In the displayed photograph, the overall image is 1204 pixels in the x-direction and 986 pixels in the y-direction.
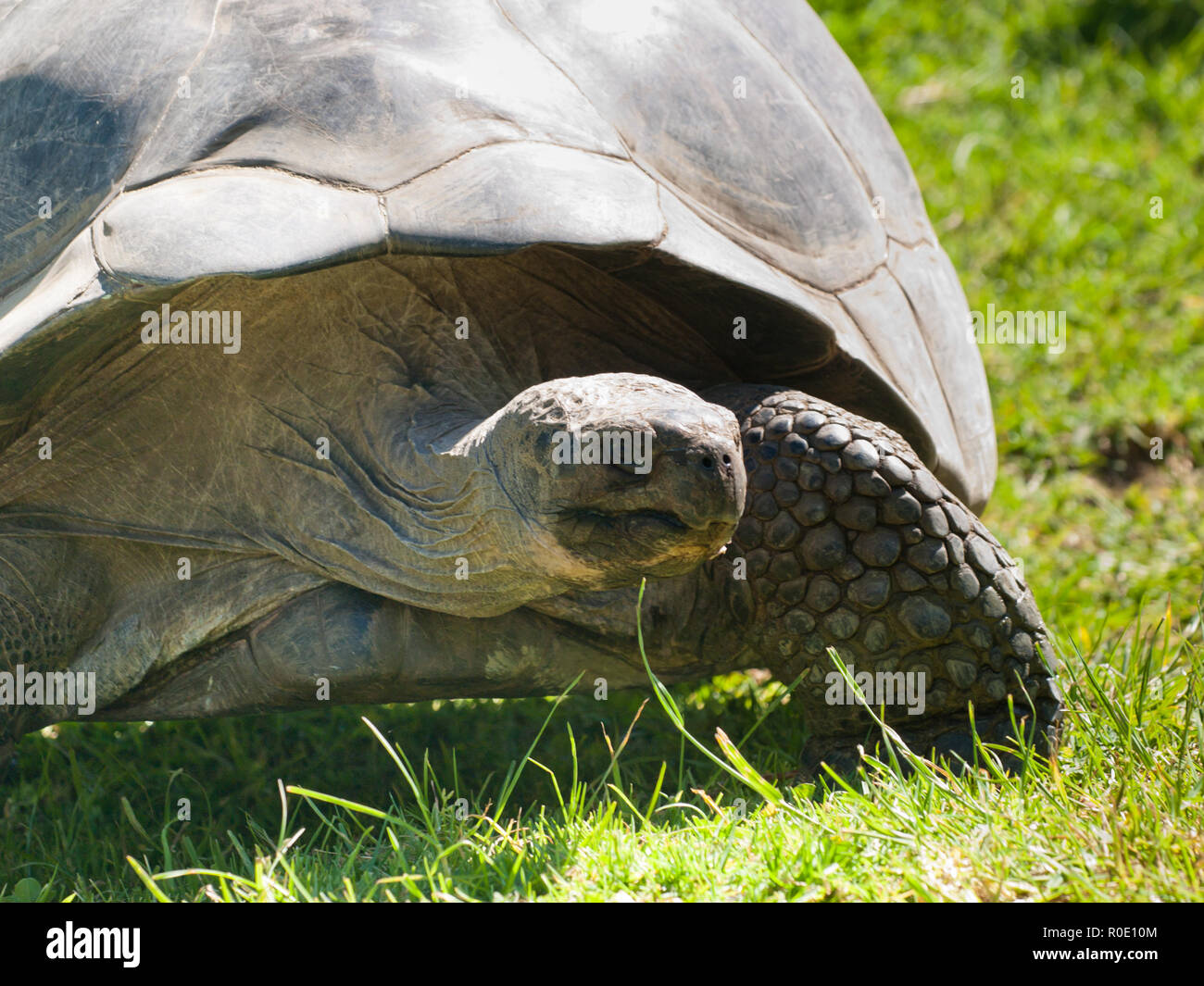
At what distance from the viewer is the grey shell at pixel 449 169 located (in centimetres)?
242

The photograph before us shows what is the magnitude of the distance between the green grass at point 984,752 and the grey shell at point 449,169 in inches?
35.7

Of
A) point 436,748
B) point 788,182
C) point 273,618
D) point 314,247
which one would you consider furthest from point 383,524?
point 788,182

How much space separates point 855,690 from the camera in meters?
2.45

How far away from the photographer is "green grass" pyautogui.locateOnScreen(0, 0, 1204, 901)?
84.0 inches

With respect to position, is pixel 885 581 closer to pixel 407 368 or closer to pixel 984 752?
pixel 984 752

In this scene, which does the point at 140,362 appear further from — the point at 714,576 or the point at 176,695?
the point at 714,576

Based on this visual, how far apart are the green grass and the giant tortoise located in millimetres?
289

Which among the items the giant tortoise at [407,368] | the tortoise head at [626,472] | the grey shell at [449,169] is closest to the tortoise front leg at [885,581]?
the giant tortoise at [407,368]

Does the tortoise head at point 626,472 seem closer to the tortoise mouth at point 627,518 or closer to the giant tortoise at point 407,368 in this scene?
the tortoise mouth at point 627,518

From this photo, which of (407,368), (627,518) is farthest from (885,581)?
(407,368)

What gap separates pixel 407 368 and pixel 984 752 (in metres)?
1.38

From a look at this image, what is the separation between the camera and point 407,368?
2.74 meters

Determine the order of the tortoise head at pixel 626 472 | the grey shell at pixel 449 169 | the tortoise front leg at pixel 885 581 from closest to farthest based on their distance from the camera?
the tortoise head at pixel 626 472 → the grey shell at pixel 449 169 → the tortoise front leg at pixel 885 581

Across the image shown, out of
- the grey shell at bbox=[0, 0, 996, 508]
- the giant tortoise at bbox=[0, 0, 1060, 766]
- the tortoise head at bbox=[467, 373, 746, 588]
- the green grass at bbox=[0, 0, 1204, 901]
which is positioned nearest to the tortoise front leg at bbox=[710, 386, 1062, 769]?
the giant tortoise at bbox=[0, 0, 1060, 766]
